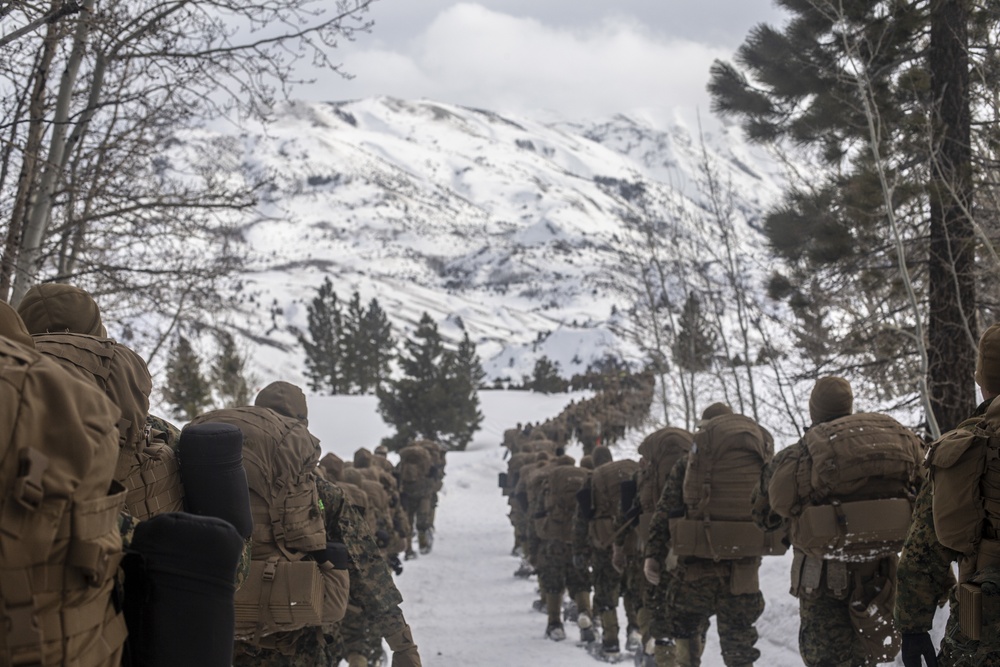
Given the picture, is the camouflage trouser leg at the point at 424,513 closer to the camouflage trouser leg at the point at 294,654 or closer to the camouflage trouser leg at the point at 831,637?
the camouflage trouser leg at the point at 831,637

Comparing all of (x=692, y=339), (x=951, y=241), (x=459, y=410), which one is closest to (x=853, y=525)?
(x=951, y=241)

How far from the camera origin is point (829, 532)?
4.68 metres

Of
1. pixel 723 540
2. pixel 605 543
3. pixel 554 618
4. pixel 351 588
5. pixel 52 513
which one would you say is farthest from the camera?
pixel 554 618

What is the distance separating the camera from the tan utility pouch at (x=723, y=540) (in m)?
5.69

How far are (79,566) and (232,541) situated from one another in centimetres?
36

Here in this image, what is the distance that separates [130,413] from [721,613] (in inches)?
168

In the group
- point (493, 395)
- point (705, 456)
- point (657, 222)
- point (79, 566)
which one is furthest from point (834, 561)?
point (493, 395)

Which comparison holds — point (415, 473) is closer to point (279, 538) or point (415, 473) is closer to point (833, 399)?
point (833, 399)

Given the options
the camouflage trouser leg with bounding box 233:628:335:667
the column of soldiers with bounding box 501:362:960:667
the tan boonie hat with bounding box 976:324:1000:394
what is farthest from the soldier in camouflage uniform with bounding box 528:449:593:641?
the tan boonie hat with bounding box 976:324:1000:394

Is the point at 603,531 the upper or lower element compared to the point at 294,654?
upper

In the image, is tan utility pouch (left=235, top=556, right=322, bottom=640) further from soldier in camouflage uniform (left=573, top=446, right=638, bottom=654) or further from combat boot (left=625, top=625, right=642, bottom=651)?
combat boot (left=625, top=625, right=642, bottom=651)

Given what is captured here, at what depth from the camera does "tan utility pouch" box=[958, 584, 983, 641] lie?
290 centimetres

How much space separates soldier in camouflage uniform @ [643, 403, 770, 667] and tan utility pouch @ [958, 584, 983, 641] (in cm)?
288

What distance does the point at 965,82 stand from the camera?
33.9 feet
